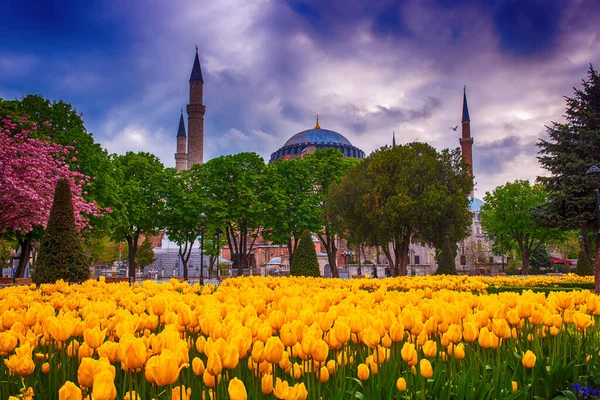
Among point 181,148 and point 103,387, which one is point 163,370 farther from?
point 181,148

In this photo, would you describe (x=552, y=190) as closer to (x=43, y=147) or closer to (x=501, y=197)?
(x=501, y=197)

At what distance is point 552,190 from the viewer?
27078 millimetres

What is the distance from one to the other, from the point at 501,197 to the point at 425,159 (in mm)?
22857

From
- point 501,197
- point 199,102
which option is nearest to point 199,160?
point 199,102

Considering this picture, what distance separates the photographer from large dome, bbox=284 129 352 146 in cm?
8656

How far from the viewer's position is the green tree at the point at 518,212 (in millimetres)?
46156

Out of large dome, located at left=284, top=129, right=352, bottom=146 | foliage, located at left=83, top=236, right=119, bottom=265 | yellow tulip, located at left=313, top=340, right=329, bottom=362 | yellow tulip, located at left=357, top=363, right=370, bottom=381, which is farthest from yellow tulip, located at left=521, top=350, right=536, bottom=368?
large dome, located at left=284, top=129, right=352, bottom=146

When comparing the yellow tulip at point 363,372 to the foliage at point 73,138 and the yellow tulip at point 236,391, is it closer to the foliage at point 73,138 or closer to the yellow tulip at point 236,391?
the yellow tulip at point 236,391

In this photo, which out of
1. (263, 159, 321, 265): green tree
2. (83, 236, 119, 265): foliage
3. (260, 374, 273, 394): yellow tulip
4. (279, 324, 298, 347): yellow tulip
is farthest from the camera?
(83, 236, 119, 265): foliage

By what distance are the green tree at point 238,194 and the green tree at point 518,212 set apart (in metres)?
23.9

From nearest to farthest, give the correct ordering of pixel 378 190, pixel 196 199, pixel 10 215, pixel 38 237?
1. pixel 10 215
2. pixel 38 237
3. pixel 378 190
4. pixel 196 199

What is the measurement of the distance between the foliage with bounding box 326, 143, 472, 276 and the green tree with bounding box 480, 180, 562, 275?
1831cm

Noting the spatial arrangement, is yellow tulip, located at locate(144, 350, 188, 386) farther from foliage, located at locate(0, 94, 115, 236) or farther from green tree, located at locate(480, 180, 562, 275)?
green tree, located at locate(480, 180, 562, 275)

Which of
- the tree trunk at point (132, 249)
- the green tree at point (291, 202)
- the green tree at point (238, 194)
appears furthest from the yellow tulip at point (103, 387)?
the tree trunk at point (132, 249)
